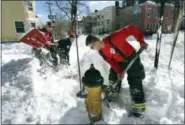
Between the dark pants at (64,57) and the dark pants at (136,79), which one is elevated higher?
the dark pants at (136,79)

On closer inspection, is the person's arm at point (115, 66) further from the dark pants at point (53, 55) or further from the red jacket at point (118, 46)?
the dark pants at point (53, 55)

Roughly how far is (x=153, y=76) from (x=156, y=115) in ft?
4.89

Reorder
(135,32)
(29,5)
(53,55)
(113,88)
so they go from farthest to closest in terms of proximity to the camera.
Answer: (53,55)
(29,5)
(113,88)
(135,32)

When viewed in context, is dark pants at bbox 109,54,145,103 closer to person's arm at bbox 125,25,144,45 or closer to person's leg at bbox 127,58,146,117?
person's leg at bbox 127,58,146,117

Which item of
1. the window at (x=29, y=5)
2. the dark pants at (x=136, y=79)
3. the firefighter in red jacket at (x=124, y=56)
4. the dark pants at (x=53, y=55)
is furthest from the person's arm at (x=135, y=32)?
the dark pants at (x=53, y=55)

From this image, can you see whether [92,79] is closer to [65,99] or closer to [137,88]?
[137,88]

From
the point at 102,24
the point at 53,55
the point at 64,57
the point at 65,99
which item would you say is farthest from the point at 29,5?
the point at 102,24

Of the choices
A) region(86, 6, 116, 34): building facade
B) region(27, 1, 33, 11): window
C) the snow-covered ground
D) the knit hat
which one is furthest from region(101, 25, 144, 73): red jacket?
region(86, 6, 116, 34): building facade

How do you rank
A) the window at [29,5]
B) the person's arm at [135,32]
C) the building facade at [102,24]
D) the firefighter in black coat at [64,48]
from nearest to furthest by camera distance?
the person's arm at [135,32] → the window at [29,5] → the firefighter in black coat at [64,48] → the building facade at [102,24]

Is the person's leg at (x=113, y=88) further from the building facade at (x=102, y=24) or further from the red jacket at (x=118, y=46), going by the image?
the building facade at (x=102, y=24)

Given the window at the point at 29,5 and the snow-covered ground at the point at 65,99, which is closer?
the snow-covered ground at the point at 65,99

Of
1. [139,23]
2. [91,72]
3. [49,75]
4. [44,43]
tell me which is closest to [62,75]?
[49,75]

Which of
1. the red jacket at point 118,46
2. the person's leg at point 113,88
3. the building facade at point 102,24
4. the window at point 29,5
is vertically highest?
the window at point 29,5

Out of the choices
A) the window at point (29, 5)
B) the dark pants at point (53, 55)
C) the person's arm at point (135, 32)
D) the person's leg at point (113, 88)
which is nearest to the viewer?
the person's arm at point (135, 32)
